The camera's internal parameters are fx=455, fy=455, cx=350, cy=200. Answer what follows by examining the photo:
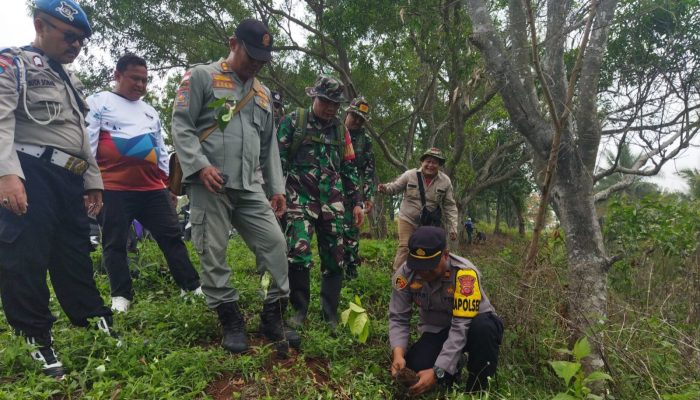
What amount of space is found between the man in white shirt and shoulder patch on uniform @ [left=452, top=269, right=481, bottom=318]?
200 centimetres

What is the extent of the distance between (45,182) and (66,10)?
0.90m

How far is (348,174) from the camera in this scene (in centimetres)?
378

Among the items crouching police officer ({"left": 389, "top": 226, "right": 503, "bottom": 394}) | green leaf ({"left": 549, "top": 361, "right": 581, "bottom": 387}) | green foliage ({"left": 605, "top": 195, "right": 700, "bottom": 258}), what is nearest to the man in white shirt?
crouching police officer ({"left": 389, "top": 226, "right": 503, "bottom": 394})

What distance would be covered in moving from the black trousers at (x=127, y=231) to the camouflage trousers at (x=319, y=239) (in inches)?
39.7

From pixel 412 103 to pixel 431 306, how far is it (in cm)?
1112

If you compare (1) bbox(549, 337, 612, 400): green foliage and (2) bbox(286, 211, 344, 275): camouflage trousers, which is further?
(2) bbox(286, 211, 344, 275): camouflage trousers

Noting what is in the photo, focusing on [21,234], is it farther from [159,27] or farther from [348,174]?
[159,27]

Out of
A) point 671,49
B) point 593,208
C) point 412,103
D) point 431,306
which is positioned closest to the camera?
point 431,306

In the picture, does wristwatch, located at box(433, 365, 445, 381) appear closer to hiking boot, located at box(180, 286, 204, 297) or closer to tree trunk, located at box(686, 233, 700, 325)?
hiking boot, located at box(180, 286, 204, 297)

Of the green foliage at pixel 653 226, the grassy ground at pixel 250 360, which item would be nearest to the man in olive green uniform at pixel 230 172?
the grassy ground at pixel 250 360

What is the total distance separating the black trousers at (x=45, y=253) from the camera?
2215mm

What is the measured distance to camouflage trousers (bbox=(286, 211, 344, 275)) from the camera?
3236 millimetres

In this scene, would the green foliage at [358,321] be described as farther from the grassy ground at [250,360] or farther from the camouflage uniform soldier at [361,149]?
the camouflage uniform soldier at [361,149]

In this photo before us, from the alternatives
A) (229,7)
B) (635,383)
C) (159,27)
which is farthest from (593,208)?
(159,27)
